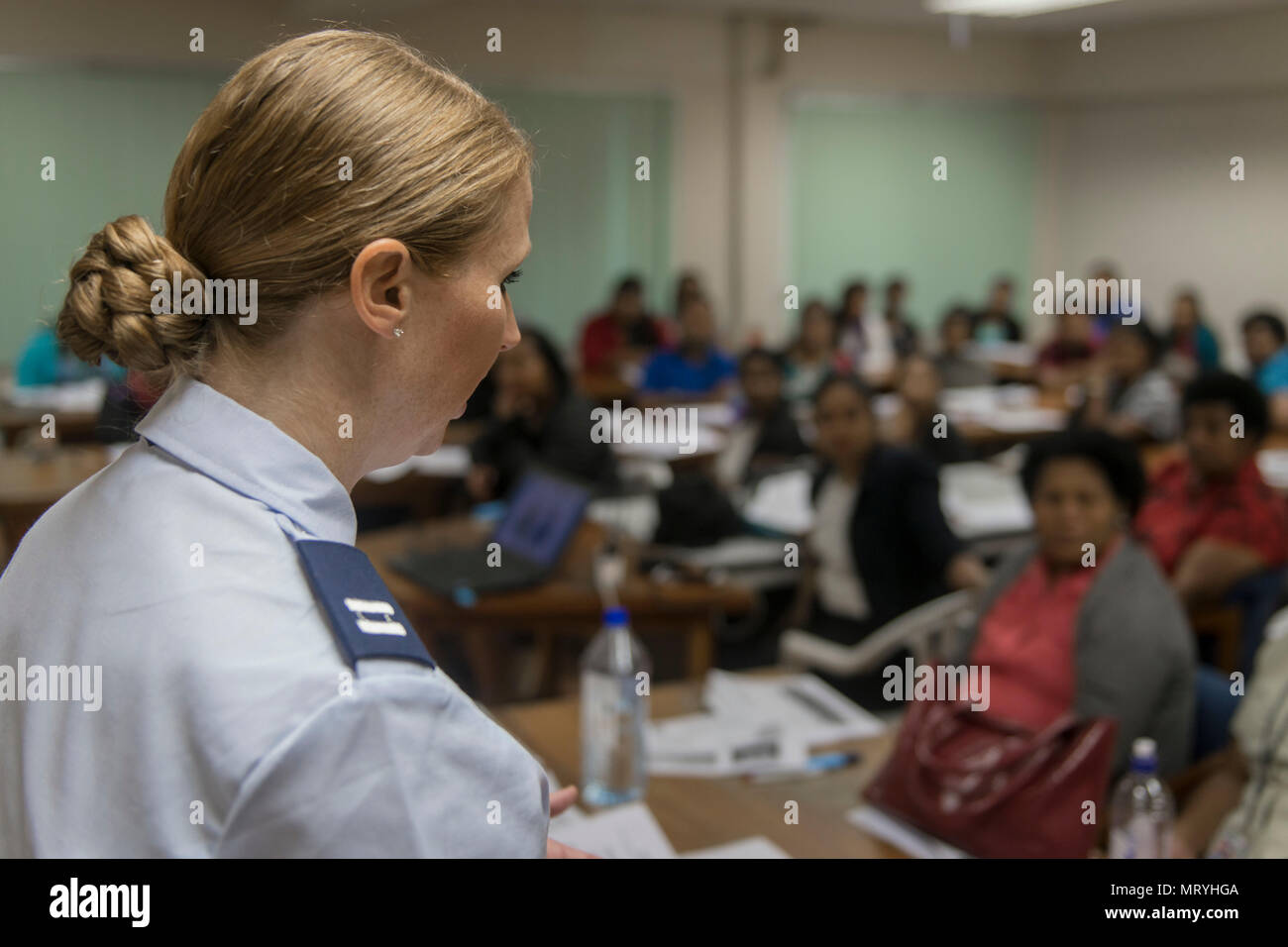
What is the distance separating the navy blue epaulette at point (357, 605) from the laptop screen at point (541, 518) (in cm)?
236

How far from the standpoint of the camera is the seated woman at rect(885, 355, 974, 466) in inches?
207

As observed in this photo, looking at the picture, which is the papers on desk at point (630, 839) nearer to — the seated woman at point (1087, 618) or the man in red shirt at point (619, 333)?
the seated woman at point (1087, 618)

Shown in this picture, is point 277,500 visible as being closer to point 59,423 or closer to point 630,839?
point 630,839

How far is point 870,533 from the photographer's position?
3572mm

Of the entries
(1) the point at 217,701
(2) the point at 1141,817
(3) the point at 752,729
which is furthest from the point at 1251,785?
Answer: (1) the point at 217,701

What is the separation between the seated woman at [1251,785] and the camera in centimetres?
185

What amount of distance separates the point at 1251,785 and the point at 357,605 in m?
1.72

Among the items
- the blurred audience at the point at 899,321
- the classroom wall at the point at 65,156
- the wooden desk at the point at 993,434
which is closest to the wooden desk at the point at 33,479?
the classroom wall at the point at 65,156

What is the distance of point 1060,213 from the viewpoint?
1128 centimetres

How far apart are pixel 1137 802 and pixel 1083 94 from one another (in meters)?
10.4

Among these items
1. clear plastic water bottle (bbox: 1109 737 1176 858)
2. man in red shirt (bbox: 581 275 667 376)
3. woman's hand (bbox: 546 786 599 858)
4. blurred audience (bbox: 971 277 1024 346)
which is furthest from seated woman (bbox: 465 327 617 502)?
blurred audience (bbox: 971 277 1024 346)

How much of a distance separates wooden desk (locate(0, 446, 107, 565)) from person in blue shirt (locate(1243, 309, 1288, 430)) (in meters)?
5.78

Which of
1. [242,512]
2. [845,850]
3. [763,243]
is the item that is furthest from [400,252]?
[763,243]

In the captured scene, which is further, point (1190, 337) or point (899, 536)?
point (1190, 337)
